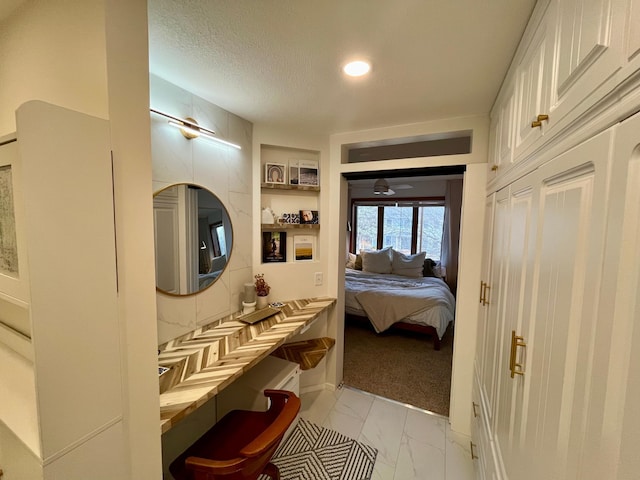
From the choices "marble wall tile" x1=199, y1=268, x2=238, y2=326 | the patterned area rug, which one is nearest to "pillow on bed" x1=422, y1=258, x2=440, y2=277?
the patterned area rug

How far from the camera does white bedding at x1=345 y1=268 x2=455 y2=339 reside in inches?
138

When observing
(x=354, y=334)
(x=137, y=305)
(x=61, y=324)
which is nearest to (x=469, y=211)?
(x=137, y=305)

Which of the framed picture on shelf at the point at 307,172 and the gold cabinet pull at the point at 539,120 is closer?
the gold cabinet pull at the point at 539,120

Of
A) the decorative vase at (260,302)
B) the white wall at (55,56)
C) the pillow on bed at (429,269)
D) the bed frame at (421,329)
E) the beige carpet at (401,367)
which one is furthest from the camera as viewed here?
the pillow on bed at (429,269)

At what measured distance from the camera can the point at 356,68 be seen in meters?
1.36

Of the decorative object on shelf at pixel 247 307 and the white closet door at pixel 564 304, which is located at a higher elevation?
the white closet door at pixel 564 304

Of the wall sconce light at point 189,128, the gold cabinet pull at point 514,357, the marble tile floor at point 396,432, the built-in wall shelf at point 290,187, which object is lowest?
the marble tile floor at point 396,432

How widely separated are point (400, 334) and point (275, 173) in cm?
294

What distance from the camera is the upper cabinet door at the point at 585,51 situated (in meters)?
0.47

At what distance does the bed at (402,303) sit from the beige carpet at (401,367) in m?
0.19

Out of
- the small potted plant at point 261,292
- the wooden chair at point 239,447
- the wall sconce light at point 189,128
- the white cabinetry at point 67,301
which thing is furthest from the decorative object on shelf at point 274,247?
the white cabinetry at point 67,301

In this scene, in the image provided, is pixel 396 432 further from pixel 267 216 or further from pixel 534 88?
pixel 534 88

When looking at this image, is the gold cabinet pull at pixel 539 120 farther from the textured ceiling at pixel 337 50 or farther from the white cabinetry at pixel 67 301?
the white cabinetry at pixel 67 301

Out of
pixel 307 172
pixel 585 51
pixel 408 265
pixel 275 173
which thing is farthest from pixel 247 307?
pixel 408 265
